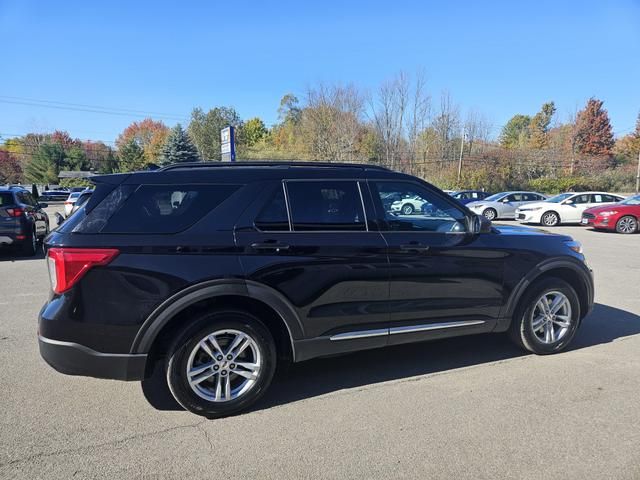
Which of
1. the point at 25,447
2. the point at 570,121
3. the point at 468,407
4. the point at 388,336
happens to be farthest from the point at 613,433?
the point at 570,121

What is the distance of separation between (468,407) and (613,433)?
0.94 meters

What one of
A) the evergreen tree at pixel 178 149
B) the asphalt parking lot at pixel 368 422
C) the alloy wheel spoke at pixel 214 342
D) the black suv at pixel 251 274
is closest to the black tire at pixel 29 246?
the asphalt parking lot at pixel 368 422

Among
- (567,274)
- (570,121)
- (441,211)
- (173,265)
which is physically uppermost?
(570,121)

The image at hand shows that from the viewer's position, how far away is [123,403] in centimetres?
347

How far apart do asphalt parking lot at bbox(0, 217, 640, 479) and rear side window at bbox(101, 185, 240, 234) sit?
1403 millimetres

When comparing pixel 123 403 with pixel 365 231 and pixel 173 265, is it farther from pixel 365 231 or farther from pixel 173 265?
pixel 365 231

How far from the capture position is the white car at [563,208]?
62.2ft

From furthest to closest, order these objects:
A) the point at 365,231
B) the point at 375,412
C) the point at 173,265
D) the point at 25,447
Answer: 1. the point at 365,231
2. the point at 375,412
3. the point at 173,265
4. the point at 25,447

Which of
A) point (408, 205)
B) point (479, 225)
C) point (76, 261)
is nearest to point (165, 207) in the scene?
point (76, 261)

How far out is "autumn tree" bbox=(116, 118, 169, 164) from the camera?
85562 mm

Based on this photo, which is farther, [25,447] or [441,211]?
[441,211]

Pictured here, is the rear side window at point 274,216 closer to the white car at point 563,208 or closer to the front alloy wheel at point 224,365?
the front alloy wheel at point 224,365

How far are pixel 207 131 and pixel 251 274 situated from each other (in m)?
73.8

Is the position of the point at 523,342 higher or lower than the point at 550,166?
lower
